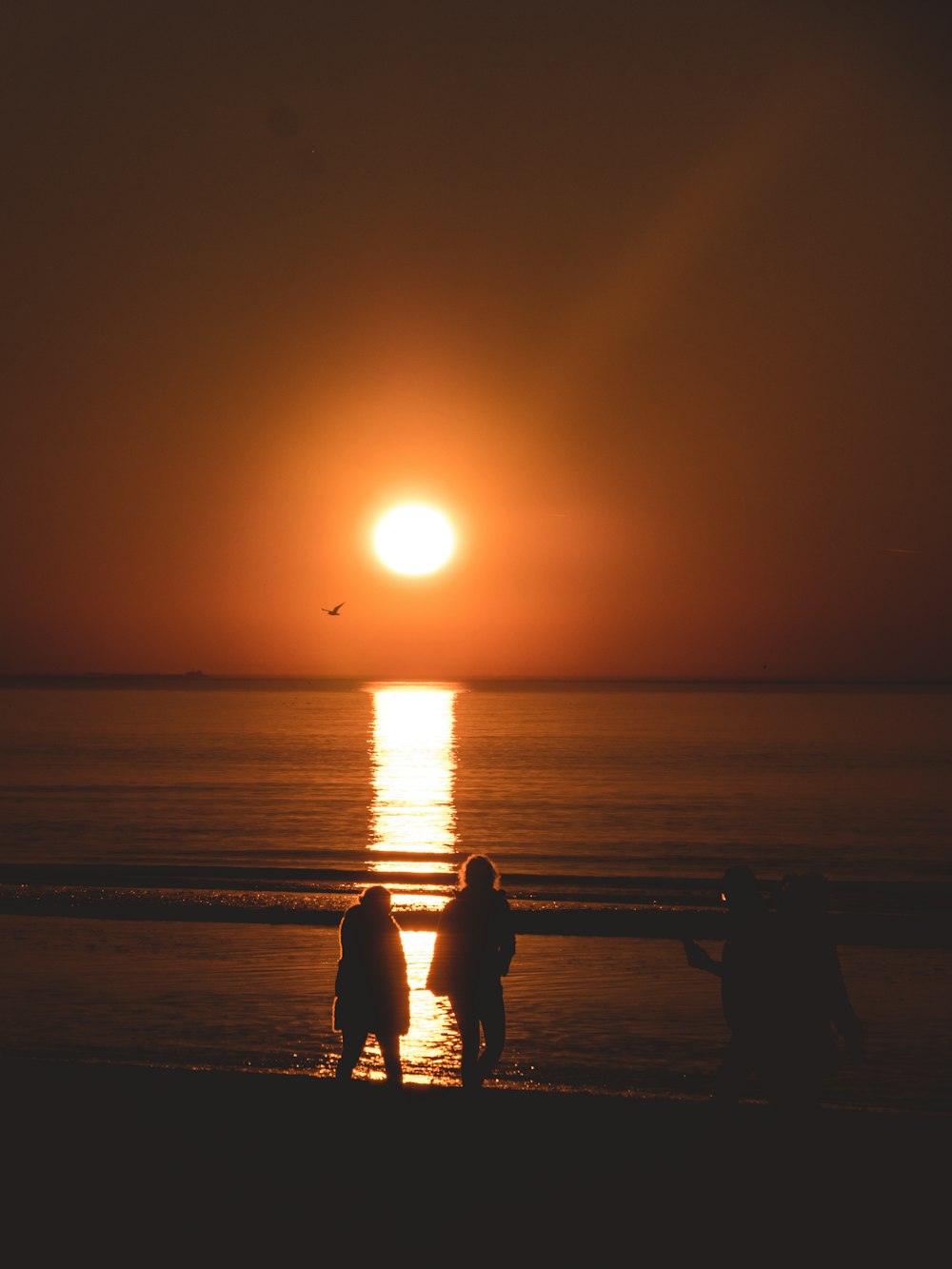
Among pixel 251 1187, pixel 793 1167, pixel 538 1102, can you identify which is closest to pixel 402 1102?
pixel 538 1102

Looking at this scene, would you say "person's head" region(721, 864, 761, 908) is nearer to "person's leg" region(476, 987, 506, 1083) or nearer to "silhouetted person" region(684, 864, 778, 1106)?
"silhouetted person" region(684, 864, 778, 1106)

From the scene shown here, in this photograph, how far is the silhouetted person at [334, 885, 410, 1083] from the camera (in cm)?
750

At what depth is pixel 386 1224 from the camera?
5742 millimetres

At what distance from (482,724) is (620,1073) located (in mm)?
110538

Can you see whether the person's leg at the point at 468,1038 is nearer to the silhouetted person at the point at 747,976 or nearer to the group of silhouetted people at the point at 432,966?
the group of silhouetted people at the point at 432,966

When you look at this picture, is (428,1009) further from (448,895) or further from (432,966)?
(448,895)

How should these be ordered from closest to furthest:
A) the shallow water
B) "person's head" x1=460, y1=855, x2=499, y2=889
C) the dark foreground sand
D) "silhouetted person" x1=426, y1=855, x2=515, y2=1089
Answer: the dark foreground sand
"silhouetted person" x1=426, y1=855, x2=515, y2=1089
"person's head" x1=460, y1=855, x2=499, y2=889
the shallow water

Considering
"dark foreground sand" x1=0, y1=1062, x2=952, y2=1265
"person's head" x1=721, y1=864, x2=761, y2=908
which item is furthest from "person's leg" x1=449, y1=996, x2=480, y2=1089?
"person's head" x1=721, y1=864, x2=761, y2=908

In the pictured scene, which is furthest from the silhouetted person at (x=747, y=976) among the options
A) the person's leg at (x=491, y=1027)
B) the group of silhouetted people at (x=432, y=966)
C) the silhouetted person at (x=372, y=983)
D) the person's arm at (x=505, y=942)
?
the silhouetted person at (x=372, y=983)

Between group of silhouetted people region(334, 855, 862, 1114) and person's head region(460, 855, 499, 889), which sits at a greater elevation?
person's head region(460, 855, 499, 889)

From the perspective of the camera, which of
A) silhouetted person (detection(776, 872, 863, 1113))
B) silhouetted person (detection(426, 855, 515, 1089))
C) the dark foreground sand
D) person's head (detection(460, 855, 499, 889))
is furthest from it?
person's head (detection(460, 855, 499, 889))

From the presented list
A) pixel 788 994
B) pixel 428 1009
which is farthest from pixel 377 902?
pixel 428 1009

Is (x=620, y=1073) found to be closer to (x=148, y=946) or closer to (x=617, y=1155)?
(x=617, y=1155)

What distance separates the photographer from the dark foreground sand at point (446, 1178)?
5.55 meters
